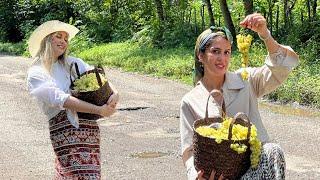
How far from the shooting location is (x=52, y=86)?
4.18 m

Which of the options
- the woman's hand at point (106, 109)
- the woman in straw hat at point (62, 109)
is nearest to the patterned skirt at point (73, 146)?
the woman in straw hat at point (62, 109)

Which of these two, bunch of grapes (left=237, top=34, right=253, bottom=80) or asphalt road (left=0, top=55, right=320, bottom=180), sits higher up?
bunch of grapes (left=237, top=34, right=253, bottom=80)

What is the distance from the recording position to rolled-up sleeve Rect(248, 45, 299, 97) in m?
3.09

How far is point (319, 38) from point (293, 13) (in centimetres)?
303

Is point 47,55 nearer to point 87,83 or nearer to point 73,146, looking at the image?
point 87,83

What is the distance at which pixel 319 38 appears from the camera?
57.1ft

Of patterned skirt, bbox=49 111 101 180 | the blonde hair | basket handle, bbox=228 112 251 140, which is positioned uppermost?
the blonde hair

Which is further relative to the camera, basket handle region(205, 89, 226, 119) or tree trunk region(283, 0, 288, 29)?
tree trunk region(283, 0, 288, 29)

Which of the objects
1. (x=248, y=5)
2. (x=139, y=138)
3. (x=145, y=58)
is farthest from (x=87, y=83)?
(x=145, y=58)

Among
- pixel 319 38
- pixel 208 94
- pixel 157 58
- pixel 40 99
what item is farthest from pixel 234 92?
pixel 157 58

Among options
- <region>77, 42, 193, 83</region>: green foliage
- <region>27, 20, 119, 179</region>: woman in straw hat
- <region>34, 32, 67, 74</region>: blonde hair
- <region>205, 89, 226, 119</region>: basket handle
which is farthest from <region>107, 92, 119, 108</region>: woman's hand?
<region>77, 42, 193, 83</region>: green foliage

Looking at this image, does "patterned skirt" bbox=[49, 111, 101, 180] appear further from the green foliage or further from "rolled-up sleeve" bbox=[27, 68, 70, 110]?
the green foliage

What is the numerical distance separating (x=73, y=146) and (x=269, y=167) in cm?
189

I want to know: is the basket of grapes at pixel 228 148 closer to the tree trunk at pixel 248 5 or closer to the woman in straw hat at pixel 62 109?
the woman in straw hat at pixel 62 109
